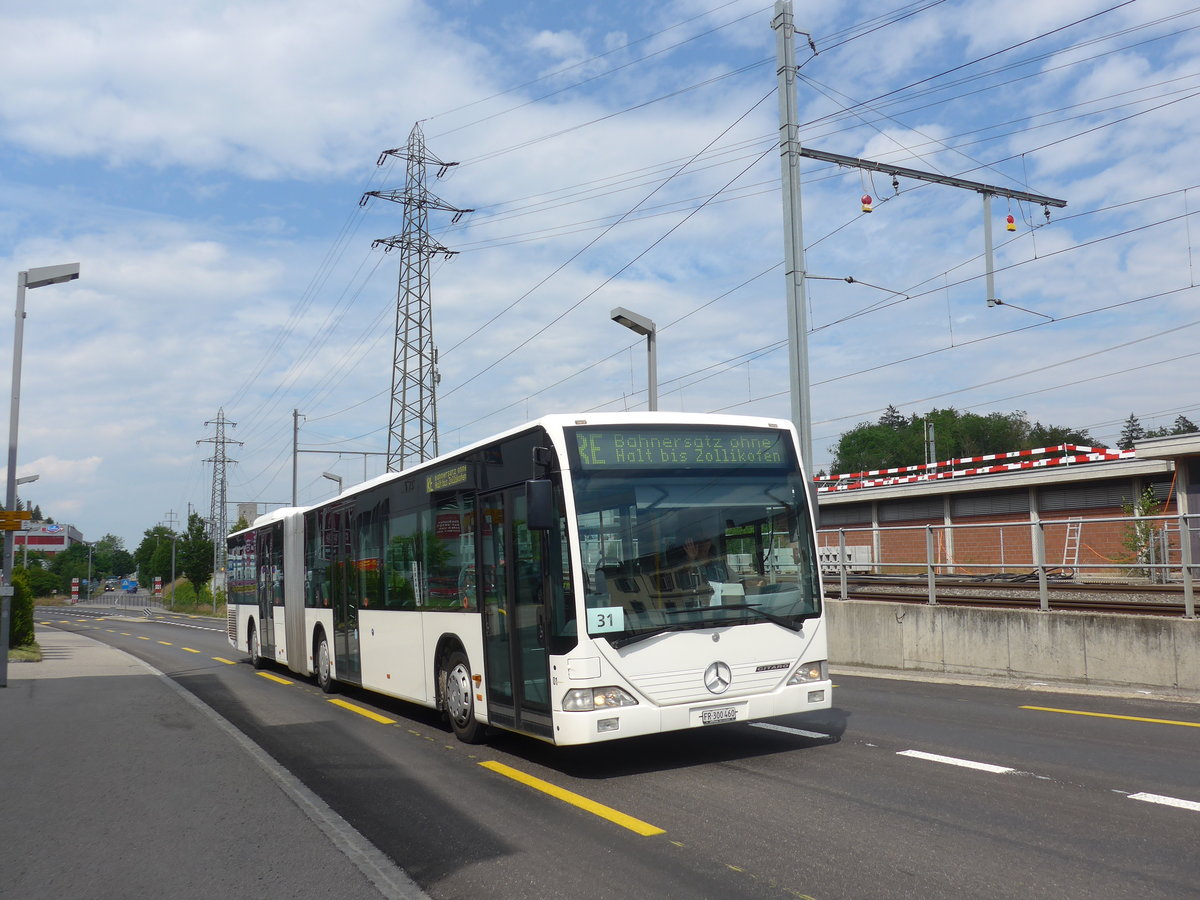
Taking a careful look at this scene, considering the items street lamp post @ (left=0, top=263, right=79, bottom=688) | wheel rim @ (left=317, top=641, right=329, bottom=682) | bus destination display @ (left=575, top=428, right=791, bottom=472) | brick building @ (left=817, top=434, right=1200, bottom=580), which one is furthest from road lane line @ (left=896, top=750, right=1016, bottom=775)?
street lamp post @ (left=0, top=263, right=79, bottom=688)

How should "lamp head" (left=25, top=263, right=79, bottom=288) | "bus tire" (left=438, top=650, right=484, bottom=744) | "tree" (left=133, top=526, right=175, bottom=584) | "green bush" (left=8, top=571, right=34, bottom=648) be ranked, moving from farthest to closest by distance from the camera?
"tree" (left=133, top=526, right=175, bottom=584), "green bush" (left=8, top=571, right=34, bottom=648), "lamp head" (left=25, top=263, right=79, bottom=288), "bus tire" (left=438, top=650, right=484, bottom=744)

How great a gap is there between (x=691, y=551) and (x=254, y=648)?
630 inches

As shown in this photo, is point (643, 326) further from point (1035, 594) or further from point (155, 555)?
point (155, 555)

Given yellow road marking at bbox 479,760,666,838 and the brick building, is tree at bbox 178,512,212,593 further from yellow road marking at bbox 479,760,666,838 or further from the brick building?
yellow road marking at bbox 479,760,666,838

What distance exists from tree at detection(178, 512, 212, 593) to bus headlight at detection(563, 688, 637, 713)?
280ft

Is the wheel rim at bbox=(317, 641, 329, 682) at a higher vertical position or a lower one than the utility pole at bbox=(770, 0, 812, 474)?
lower

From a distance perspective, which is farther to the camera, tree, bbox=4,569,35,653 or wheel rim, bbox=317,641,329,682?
tree, bbox=4,569,35,653

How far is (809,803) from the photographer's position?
6.95 meters

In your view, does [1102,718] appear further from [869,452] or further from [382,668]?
[869,452]

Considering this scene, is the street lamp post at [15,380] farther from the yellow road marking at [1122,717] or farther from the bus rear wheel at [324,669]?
the yellow road marking at [1122,717]

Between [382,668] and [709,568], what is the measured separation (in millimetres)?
6041

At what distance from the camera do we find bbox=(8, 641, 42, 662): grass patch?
24500 millimetres

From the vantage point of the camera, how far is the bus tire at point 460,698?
33.3ft

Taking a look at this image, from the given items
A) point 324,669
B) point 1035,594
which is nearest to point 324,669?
point 324,669
